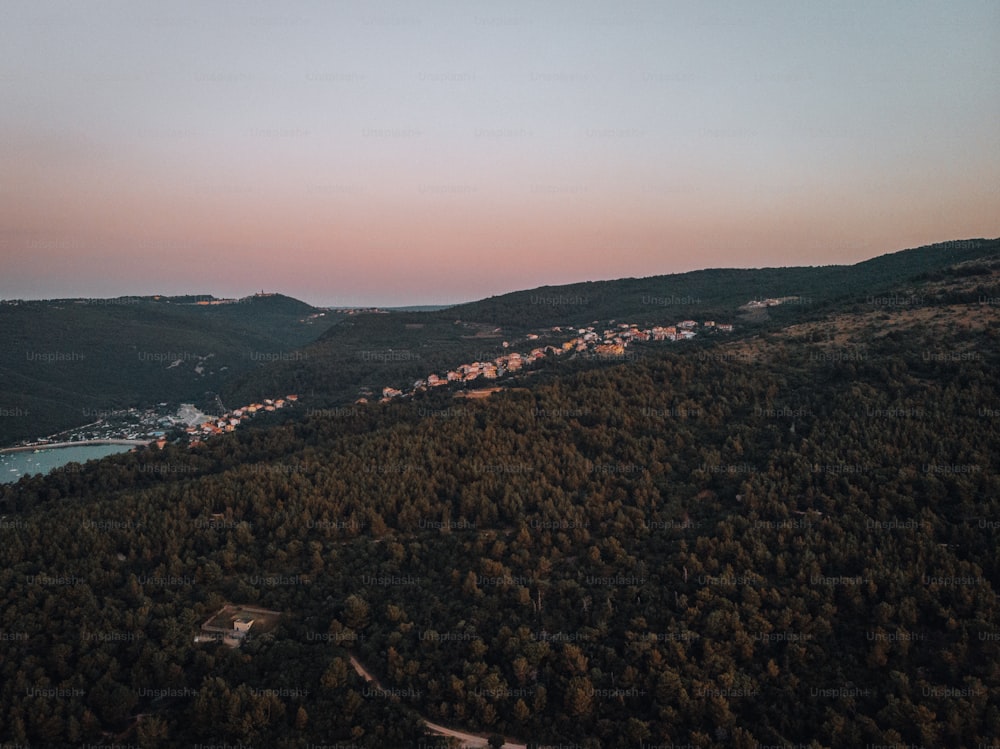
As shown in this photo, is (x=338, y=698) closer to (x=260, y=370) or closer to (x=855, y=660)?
(x=855, y=660)

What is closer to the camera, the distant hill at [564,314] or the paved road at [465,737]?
the paved road at [465,737]

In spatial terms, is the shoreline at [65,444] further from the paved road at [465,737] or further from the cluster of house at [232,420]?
the paved road at [465,737]

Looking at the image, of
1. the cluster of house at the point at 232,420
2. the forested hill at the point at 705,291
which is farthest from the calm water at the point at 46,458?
the forested hill at the point at 705,291

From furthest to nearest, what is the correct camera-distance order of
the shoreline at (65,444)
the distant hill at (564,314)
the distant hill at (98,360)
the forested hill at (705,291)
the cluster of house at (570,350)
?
1. the distant hill at (98,360)
2. the forested hill at (705,291)
3. the distant hill at (564,314)
4. the shoreline at (65,444)
5. the cluster of house at (570,350)

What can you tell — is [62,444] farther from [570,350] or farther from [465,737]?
[465,737]

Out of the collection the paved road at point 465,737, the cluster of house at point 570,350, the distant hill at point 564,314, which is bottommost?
the paved road at point 465,737

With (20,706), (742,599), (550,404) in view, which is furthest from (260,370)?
(742,599)

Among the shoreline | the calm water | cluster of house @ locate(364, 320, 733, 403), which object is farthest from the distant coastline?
cluster of house @ locate(364, 320, 733, 403)
